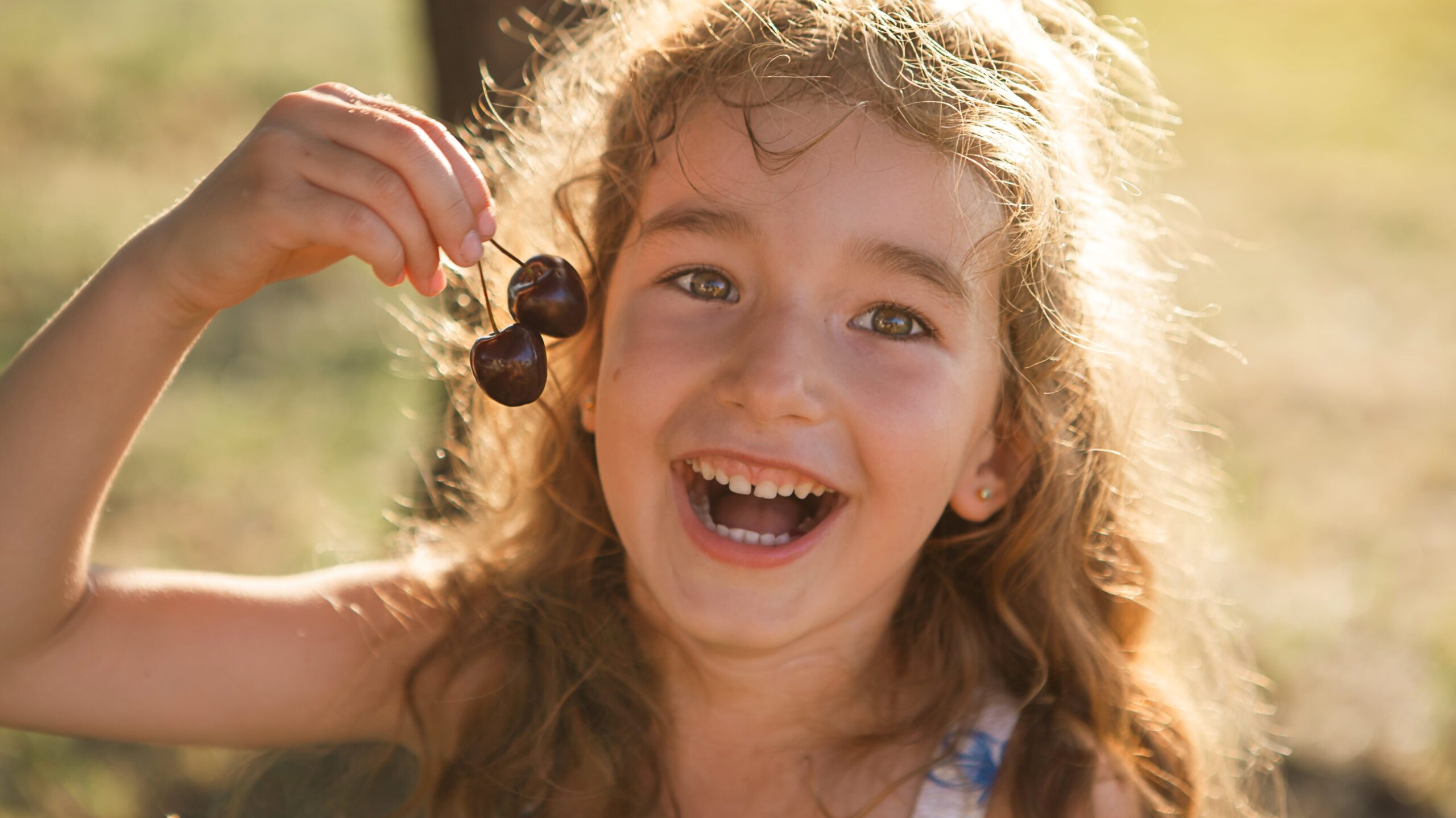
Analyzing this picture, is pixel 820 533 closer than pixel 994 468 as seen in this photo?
Yes

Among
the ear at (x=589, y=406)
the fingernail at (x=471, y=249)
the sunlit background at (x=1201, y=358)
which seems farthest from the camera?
the sunlit background at (x=1201, y=358)

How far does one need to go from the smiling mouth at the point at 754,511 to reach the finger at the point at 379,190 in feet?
1.57

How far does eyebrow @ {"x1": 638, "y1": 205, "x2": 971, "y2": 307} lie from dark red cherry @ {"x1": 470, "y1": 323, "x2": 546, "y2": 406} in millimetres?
315

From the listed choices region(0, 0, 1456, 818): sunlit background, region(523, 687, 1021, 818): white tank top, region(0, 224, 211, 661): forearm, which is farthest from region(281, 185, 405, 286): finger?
region(0, 0, 1456, 818): sunlit background

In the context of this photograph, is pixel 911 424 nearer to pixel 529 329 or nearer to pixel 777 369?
pixel 777 369

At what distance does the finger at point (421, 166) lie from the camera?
5.66 ft

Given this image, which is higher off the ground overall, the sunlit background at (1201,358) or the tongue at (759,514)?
the sunlit background at (1201,358)

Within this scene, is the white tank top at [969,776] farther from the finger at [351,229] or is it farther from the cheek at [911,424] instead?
the finger at [351,229]

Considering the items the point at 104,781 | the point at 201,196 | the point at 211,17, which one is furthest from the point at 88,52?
the point at 201,196

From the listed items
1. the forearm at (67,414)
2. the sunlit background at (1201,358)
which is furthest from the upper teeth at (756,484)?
the sunlit background at (1201,358)

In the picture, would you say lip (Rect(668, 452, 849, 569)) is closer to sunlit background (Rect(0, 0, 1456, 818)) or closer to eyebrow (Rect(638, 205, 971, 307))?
eyebrow (Rect(638, 205, 971, 307))

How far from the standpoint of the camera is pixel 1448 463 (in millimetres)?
4609

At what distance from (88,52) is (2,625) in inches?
291

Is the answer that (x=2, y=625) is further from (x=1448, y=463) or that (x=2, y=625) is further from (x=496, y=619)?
(x=1448, y=463)
